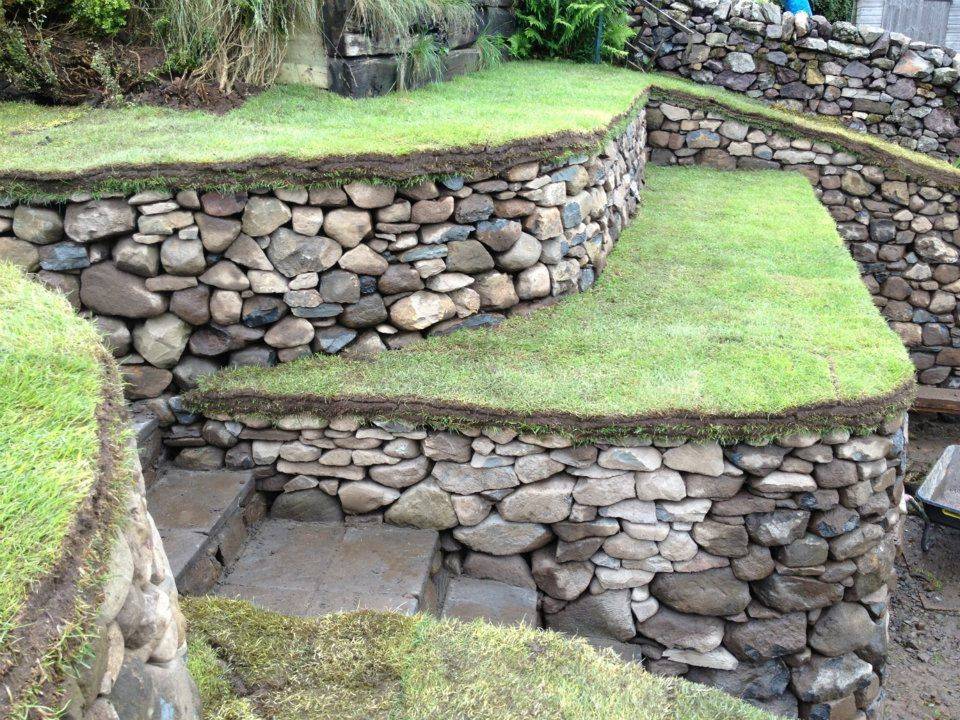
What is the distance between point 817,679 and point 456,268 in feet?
11.0

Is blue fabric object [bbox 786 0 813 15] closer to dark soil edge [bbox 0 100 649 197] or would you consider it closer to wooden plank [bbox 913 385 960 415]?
wooden plank [bbox 913 385 960 415]

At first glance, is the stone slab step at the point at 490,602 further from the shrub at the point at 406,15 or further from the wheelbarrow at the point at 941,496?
the shrub at the point at 406,15

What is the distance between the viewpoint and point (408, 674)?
324 cm

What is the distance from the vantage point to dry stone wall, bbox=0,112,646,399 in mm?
4582

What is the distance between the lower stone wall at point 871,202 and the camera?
9422mm

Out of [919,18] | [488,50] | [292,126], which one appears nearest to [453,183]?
[292,126]

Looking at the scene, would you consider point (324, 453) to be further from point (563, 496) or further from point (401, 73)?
point (401, 73)

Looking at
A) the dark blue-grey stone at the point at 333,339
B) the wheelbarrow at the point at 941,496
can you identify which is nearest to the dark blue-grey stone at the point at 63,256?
the dark blue-grey stone at the point at 333,339

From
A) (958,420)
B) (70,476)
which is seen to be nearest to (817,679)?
(70,476)

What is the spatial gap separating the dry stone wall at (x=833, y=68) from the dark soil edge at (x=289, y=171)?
6.12 m

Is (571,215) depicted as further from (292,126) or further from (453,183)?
(292,126)

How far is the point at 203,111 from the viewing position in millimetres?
6059

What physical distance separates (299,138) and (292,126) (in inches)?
23.7

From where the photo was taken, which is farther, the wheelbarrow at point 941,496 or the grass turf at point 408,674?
the wheelbarrow at point 941,496
